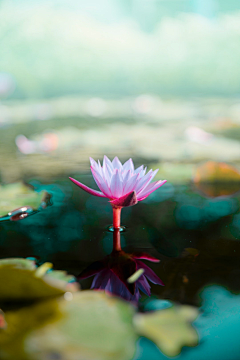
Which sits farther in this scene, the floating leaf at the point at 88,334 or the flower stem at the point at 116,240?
the flower stem at the point at 116,240

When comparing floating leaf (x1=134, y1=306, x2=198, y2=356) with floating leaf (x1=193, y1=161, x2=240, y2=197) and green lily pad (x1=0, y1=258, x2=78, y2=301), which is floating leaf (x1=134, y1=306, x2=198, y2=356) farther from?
floating leaf (x1=193, y1=161, x2=240, y2=197)

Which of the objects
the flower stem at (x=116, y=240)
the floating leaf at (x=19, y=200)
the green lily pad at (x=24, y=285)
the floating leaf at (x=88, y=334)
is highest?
the floating leaf at (x=19, y=200)

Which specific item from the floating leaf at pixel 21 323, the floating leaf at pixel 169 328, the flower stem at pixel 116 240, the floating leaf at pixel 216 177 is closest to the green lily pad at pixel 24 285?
the floating leaf at pixel 21 323

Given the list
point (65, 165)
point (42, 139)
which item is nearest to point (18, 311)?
point (65, 165)

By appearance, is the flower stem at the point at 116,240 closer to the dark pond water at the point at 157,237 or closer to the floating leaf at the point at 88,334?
the dark pond water at the point at 157,237

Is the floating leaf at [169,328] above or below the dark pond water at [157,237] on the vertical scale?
below

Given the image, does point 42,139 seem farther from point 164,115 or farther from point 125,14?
point 125,14
